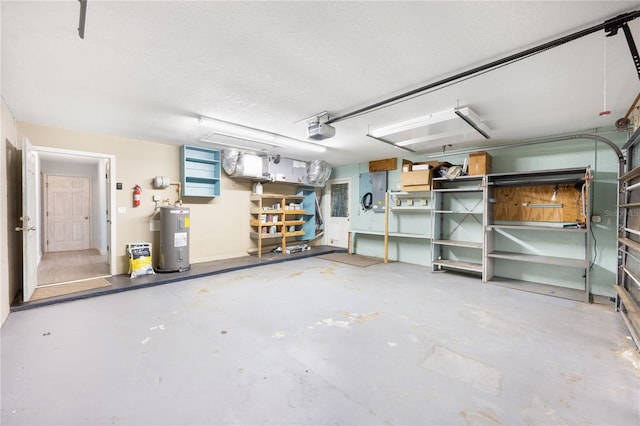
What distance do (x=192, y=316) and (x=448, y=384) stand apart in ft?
8.41

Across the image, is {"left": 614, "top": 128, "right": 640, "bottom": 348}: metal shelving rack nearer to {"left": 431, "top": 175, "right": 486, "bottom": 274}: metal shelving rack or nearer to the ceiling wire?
the ceiling wire

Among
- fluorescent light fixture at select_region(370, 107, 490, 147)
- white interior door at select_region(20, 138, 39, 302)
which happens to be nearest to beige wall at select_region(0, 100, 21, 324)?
white interior door at select_region(20, 138, 39, 302)

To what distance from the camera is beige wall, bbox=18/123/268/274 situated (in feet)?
13.7

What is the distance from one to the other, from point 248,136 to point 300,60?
2381 millimetres

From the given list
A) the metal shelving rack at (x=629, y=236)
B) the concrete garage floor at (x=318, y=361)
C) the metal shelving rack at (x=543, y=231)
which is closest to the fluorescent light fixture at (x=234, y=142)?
the concrete garage floor at (x=318, y=361)

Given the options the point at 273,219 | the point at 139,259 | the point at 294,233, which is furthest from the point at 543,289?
the point at 139,259

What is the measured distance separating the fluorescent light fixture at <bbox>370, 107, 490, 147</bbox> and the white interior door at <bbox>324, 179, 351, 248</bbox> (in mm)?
2846

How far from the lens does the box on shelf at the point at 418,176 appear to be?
199 inches

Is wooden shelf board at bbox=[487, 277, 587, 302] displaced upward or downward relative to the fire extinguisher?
downward

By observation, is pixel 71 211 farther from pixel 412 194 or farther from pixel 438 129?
pixel 438 129

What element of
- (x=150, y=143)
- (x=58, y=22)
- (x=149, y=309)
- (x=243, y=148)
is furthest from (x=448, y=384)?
(x=150, y=143)

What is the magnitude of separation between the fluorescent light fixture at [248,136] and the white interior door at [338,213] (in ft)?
7.29

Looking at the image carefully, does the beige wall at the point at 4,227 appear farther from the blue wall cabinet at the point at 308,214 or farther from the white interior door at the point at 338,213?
the white interior door at the point at 338,213

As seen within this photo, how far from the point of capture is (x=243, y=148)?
5406mm
